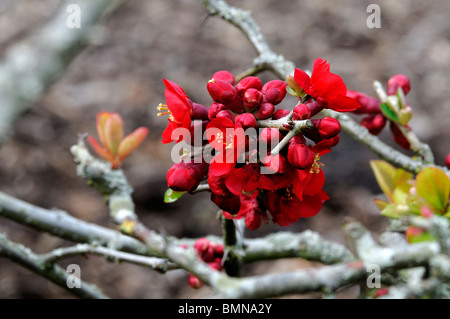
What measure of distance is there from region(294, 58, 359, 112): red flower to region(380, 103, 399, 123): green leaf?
1.25 feet

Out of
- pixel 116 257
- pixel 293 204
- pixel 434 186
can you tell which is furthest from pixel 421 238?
pixel 116 257

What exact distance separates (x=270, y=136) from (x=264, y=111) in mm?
46

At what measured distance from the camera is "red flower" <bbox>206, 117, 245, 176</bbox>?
57 cm

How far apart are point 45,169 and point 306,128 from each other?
1.88 metres

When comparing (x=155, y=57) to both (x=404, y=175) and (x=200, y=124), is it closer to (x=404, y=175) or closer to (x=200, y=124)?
(x=404, y=175)

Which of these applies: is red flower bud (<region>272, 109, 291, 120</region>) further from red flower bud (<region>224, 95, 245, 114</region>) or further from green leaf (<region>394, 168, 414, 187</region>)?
green leaf (<region>394, 168, 414, 187</region>)

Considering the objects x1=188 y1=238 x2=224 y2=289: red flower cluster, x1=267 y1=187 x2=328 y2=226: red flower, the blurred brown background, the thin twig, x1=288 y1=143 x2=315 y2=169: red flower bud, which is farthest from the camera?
the blurred brown background

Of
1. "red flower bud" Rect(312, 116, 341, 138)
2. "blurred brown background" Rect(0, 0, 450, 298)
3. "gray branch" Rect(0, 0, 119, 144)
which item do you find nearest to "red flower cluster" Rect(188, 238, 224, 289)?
"red flower bud" Rect(312, 116, 341, 138)

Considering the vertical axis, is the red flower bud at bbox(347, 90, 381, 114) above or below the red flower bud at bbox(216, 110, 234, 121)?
above

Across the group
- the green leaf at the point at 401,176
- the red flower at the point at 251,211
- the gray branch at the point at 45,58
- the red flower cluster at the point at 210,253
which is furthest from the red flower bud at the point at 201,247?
the gray branch at the point at 45,58

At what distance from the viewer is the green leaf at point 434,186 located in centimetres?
85

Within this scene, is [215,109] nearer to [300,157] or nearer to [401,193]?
[300,157]
